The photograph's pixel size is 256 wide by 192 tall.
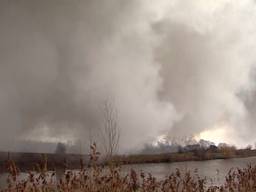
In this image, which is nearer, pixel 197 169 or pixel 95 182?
pixel 95 182

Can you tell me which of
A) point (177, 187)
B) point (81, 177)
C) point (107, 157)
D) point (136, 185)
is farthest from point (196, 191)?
point (81, 177)

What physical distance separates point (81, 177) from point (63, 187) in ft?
1.37

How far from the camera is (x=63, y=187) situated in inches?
342

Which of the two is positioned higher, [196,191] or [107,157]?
[107,157]

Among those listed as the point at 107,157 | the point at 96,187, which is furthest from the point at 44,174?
the point at 107,157

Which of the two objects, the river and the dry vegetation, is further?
the river

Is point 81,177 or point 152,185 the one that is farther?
point 152,185

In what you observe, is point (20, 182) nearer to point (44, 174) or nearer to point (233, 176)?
point (44, 174)

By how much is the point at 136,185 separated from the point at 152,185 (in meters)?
0.35

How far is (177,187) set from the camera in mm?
10484

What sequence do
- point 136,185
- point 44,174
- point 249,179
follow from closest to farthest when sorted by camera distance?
point 44,174, point 136,185, point 249,179

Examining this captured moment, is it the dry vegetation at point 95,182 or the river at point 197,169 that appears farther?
the river at point 197,169

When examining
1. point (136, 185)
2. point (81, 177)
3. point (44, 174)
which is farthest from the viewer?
point (136, 185)

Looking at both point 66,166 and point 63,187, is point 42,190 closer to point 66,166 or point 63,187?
point 63,187
